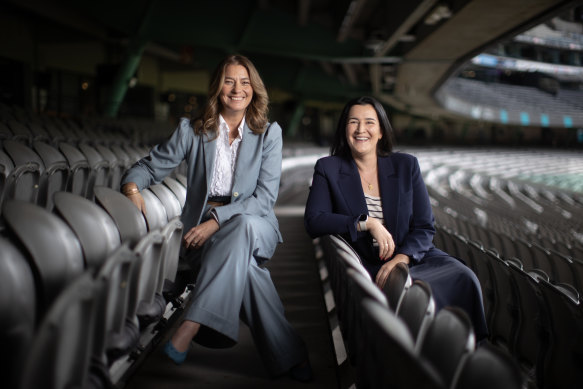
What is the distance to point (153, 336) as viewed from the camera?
172 cm

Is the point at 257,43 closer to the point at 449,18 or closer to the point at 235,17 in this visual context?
the point at 235,17

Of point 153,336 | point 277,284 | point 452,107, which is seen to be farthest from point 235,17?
point 452,107

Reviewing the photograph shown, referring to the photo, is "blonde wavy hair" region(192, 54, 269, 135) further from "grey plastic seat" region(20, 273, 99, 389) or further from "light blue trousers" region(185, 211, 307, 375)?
"grey plastic seat" region(20, 273, 99, 389)

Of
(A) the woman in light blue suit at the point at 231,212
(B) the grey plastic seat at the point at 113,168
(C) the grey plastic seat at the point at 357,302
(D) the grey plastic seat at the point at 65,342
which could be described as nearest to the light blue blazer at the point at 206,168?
(A) the woman in light blue suit at the point at 231,212

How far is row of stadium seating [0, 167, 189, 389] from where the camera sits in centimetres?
82

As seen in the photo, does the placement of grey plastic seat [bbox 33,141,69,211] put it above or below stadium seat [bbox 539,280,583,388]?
above

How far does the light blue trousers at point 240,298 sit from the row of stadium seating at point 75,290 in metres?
0.15

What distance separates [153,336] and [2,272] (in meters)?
0.86

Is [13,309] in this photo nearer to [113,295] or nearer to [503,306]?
[113,295]

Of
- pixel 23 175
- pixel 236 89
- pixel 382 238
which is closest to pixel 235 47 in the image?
pixel 23 175

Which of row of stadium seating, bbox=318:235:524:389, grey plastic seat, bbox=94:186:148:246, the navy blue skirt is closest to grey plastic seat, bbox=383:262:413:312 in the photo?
row of stadium seating, bbox=318:235:524:389

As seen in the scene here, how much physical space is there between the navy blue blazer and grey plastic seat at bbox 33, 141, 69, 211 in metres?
1.29

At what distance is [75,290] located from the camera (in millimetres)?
836

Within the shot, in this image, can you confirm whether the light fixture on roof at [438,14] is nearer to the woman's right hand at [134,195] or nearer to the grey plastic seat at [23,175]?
the grey plastic seat at [23,175]
